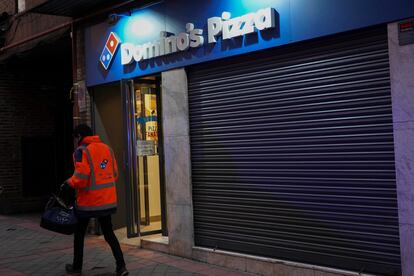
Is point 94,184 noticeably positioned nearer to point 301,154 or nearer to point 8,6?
point 301,154

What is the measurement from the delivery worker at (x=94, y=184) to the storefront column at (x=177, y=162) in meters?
1.30

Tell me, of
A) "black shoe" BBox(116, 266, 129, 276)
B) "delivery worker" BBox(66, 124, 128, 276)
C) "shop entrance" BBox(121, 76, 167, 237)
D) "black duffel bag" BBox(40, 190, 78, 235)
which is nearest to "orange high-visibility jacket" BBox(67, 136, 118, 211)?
"delivery worker" BBox(66, 124, 128, 276)

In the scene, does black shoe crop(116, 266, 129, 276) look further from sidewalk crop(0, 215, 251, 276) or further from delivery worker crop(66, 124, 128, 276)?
sidewalk crop(0, 215, 251, 276)

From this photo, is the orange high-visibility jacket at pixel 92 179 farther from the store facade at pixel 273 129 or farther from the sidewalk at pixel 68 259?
the store facade at pixel 273 129

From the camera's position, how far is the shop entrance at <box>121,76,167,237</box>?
27.9 ft

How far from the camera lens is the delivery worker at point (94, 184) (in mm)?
6125

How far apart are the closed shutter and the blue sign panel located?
17cm

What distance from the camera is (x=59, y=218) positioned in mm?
6312

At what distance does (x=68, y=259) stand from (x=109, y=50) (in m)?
3.50

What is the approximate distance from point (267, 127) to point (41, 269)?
3558 mm

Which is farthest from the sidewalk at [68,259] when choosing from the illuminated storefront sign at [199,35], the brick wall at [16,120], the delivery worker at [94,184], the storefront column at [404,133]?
the brick wall at [16,120]

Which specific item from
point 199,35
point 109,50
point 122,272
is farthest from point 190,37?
point 122,272

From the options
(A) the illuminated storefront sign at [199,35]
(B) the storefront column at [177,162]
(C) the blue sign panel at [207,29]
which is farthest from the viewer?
(B) the storefront column at [177,162]

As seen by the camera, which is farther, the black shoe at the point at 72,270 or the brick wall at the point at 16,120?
the brick wall at the point at 16,120
